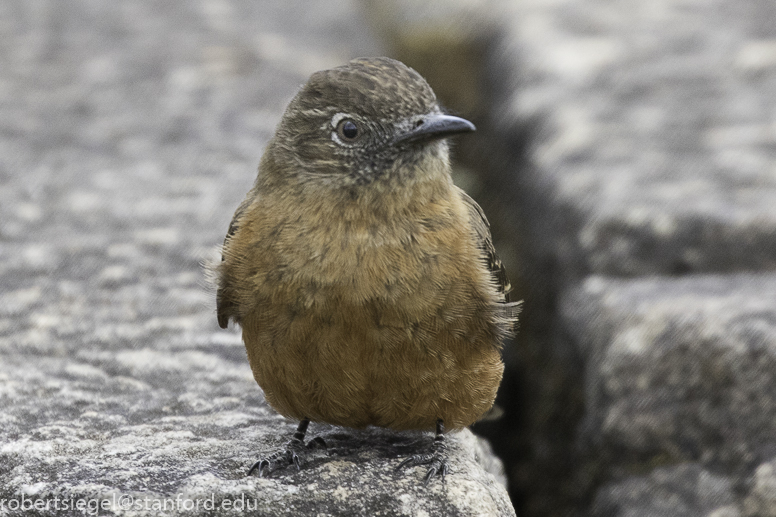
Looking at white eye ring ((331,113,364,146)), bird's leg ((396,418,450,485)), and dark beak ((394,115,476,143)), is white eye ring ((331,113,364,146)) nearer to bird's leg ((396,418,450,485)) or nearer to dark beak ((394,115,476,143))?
dark beak ((394,115,476,143))

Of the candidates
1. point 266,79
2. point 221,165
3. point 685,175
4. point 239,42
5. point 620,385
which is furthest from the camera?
point 239,42

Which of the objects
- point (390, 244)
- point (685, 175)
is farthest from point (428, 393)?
point (685, 175)

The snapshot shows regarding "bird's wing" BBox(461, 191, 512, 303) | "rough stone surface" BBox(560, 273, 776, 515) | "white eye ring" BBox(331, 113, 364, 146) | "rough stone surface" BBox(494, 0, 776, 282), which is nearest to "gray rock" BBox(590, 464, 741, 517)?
"rough stone surface" BBox(560, 273, 776, 515)

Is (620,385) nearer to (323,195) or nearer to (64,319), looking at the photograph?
(323,195)

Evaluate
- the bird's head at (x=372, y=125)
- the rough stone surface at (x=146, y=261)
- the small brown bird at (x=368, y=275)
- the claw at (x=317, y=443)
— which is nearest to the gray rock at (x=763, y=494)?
the rough stone surface at (x=146, y=261)

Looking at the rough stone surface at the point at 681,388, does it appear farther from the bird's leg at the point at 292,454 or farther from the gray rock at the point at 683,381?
the bird's leg at the point at 292,454

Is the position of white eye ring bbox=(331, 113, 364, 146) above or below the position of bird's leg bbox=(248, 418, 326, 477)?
above

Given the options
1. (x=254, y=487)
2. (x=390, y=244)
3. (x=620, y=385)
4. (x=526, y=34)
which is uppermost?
(x=526, y=34)
